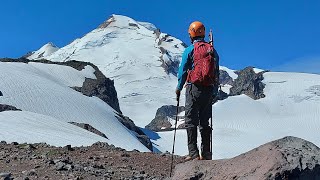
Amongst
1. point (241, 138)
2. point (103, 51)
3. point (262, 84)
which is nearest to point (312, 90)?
point (262, 84)

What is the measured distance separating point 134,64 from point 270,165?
158870mm

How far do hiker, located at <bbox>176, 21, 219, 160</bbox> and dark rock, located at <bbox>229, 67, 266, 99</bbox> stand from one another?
332 ft

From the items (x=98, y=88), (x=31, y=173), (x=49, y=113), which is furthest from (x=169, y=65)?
(x=31, y=173)

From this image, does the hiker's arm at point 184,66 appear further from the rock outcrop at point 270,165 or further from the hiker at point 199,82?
the rock outcrop at point 270,165

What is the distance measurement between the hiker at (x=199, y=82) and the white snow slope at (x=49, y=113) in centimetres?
910

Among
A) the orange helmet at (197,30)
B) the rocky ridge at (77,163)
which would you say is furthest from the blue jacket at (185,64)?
the rocky ridge at (77,163)

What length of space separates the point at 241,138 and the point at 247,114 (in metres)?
24.7

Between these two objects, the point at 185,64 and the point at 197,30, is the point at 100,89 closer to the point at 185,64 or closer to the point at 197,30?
the point at 197,30

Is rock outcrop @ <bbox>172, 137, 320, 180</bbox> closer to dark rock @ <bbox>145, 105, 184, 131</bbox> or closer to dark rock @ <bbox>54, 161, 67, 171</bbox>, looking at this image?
dark rock @ <bbox>54, 161, 67, 171</bbox>

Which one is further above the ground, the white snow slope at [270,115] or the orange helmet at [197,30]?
the white snow slope at [270,115]

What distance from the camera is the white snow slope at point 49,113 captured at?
19.0 m

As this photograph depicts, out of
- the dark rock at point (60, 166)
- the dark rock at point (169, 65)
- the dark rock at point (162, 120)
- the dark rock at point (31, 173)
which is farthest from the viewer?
the dark rock at point (169, 65)

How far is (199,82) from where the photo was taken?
850cm

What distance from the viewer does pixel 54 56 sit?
186m
